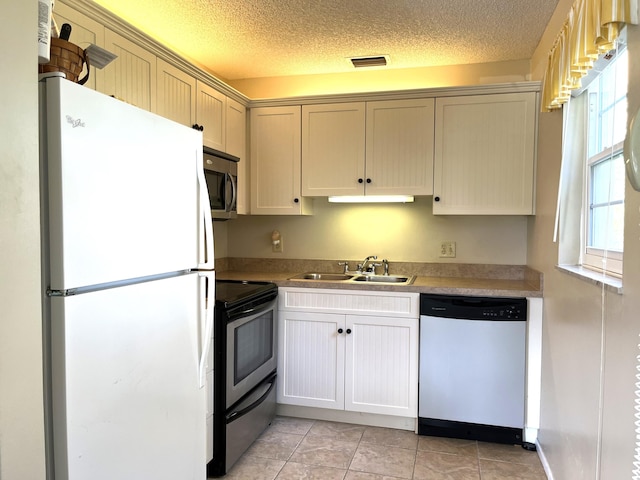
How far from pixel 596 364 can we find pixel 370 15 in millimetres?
1972

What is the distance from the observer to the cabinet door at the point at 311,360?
277 cm

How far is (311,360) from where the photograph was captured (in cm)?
281

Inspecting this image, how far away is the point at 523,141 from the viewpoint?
108 inches

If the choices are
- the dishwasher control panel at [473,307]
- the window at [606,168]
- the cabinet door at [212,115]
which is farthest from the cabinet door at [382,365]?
the cabinet door at [212,115]

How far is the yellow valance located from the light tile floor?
1885 mm

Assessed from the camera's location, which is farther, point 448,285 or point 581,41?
point 448,285

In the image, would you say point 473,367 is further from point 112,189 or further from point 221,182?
point 112,189

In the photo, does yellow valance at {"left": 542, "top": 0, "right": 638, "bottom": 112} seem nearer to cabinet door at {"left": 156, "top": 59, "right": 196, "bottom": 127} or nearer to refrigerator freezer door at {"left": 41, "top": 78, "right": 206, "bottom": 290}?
refrigerator freezer door at {"left": 41, "top": 78, "right": 206, "bottom": 290}

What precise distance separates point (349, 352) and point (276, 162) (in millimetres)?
1444

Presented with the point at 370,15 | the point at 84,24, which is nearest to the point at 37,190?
the point at 84,24

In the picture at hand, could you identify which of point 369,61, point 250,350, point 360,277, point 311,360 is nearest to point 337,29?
point 369,61

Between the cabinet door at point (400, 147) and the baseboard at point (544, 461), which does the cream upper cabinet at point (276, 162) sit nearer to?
the cabinet door at point (400, 147)

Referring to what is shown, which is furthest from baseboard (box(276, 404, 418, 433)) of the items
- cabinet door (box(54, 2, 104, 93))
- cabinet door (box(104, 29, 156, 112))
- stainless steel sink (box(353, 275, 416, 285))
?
cabinet door (box(54, 2, 104, 93))

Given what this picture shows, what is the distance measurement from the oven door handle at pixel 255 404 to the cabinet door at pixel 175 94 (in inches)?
62.7
